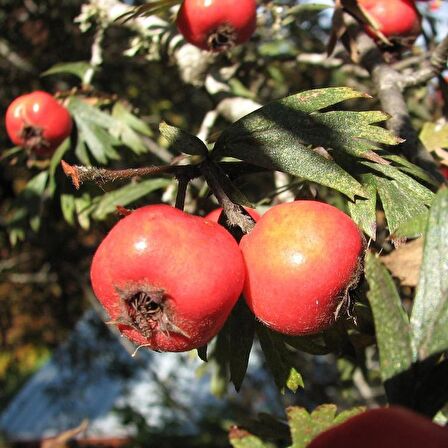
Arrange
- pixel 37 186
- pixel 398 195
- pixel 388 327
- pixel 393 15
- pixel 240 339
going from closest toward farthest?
pixel 388 327, pixel 398 195, pixel 240 339, pixel 393 15, pixel 37 186

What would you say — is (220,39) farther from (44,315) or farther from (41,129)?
(44,315)

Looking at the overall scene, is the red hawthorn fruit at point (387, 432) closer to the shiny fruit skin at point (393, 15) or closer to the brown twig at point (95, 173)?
the brown twig at point (95, 173)

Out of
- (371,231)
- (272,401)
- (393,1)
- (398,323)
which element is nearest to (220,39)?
(393,1)

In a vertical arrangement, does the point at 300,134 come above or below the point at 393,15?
above

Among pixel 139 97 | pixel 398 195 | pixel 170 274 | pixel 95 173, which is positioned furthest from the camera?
pixel 139 97

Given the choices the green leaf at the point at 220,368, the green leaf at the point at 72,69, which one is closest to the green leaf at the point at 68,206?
the green leaf at the point at 72,69

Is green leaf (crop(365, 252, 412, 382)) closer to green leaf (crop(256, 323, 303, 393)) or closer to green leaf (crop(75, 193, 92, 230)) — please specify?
green leaf (crop(256, 323, 303, 393))

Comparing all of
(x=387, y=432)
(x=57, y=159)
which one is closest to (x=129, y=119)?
(x=57, y=159)

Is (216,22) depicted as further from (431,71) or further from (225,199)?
(225,199)
